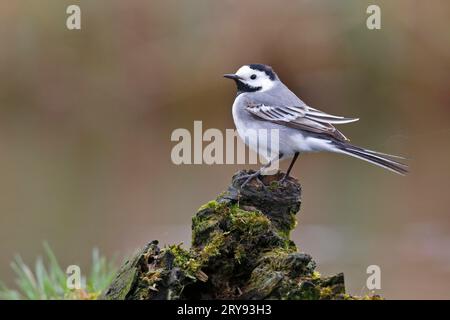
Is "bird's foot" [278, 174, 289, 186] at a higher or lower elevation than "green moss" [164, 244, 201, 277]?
higher

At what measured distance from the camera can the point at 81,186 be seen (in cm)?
1517

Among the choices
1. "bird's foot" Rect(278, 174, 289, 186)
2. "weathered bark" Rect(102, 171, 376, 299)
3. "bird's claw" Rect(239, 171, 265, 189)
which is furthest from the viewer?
"bird's foot" Rect(278, 174, 289, 186)

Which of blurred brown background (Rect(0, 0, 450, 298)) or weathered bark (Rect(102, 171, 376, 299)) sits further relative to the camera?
blurred brown background (Rect(0, 0, 450, 298))

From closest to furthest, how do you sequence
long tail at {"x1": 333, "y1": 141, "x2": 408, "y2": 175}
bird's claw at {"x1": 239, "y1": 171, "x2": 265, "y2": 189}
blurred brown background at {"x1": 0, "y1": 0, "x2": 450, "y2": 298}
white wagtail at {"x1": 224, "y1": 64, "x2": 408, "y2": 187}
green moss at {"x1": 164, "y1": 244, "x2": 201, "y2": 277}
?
green moss at {"x1": 164, "y1": 244, "x2": 201, "y2": 277} < bird's claw at {"x1": 239, "y1": 171, "x2": 265, "y2": 189} < long tail at {"x1": 333, "y1": 141, "x2": 408, "y2": 175} < white wagtail at {"x1": 224, "y1": 64, "x2": 408, "y2": 187} < blurred brown background at {"x1": 0, "y1": 0, "x2": 450, "y2": 298}

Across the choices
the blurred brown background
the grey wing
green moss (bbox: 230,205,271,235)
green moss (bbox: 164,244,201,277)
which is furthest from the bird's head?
the blurred brown background

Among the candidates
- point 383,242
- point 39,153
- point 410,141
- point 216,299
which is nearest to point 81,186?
point 39,153

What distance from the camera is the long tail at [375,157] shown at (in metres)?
6.81

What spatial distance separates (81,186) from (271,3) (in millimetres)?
5997

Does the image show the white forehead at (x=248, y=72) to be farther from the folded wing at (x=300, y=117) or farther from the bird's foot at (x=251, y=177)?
the bird's foot at (x=251, y=177)

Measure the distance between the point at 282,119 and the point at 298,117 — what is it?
163 millimetres

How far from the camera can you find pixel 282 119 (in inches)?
314

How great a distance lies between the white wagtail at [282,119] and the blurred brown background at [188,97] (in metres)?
5.32

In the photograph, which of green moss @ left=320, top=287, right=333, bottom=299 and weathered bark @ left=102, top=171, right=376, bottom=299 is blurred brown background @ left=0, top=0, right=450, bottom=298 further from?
green moss @ left=320, top=287, right=333, bottom=299

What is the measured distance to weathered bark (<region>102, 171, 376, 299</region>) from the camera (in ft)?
15.3
